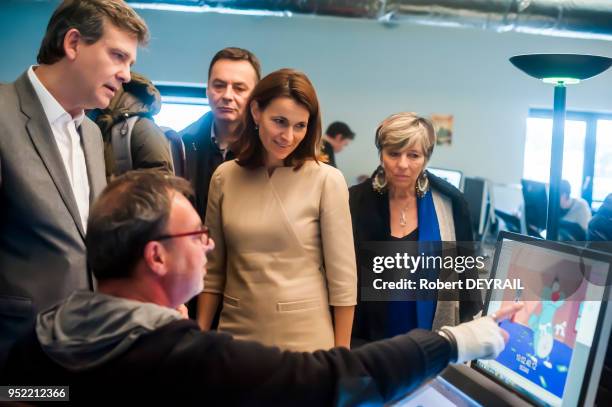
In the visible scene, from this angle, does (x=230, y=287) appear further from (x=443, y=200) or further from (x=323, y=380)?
(x=323, y=380)

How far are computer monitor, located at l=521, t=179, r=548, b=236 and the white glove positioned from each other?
175 inches

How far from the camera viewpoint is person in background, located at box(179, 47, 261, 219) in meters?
2.05

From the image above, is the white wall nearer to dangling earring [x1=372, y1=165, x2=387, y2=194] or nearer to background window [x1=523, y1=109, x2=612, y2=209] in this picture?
background window [x1=523, y1=109, x2=612, y2=209]

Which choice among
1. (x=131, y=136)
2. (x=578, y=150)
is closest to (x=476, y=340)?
(x=131, y=136)

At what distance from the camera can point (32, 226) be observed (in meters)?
1.29

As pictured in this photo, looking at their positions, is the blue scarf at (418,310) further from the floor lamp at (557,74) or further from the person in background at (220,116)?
the person in background at (220,116)

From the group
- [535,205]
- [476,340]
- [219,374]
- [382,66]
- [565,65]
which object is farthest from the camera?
[382,66]

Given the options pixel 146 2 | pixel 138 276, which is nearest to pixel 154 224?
pixel 138 276

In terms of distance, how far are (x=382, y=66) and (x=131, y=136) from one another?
19.1 feet

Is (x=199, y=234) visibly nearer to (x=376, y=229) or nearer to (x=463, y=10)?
(x=376, y=229)

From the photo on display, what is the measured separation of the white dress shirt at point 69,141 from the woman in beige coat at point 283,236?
381mm

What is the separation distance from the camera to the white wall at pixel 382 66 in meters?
6.70

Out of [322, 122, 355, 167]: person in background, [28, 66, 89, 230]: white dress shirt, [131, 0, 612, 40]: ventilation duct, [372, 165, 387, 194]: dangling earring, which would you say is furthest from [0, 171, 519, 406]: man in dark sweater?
[322, 122, 355, 167]: person in background

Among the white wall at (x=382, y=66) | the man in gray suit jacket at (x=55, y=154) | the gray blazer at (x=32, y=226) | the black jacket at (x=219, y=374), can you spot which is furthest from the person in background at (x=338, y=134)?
the black jacket at (x=219, y=374)
